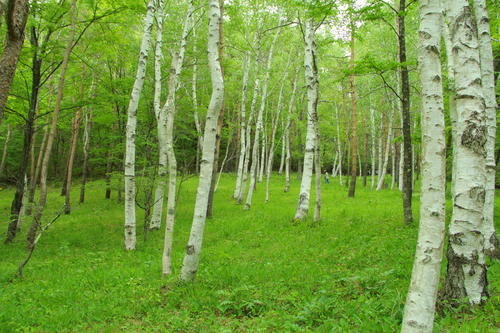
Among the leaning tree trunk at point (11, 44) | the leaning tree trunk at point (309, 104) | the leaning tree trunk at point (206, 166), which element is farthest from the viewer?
the leaning tree trunk at point (309, 104)

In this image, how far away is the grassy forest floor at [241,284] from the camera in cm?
401

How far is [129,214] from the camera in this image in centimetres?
935

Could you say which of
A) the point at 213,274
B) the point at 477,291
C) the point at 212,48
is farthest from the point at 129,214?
the point at 477,291

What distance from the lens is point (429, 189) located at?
2658 millimetres

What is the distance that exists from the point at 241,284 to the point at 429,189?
3.69 m

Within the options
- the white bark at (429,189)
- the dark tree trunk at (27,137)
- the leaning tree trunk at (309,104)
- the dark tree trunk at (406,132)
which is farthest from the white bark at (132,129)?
the white bark at (429,189)

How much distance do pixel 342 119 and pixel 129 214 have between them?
26144 mm

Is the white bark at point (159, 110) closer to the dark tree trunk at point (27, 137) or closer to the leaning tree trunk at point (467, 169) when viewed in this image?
the dark tree trunk at point (27, 137)

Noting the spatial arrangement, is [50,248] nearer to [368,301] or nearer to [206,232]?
[206,232]

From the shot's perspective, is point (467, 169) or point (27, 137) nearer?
point (467, 169)

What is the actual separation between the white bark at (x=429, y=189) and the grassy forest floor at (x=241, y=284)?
41.4 inches

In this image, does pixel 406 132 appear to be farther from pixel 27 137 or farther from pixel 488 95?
pixel 27 137

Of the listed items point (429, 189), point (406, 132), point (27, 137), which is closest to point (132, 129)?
point (27, 137)

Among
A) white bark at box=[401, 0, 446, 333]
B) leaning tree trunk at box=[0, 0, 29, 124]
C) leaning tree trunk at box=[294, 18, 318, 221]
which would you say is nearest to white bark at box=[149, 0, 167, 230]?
leaning tree trunk at box=[294, 18, 318, 221]
